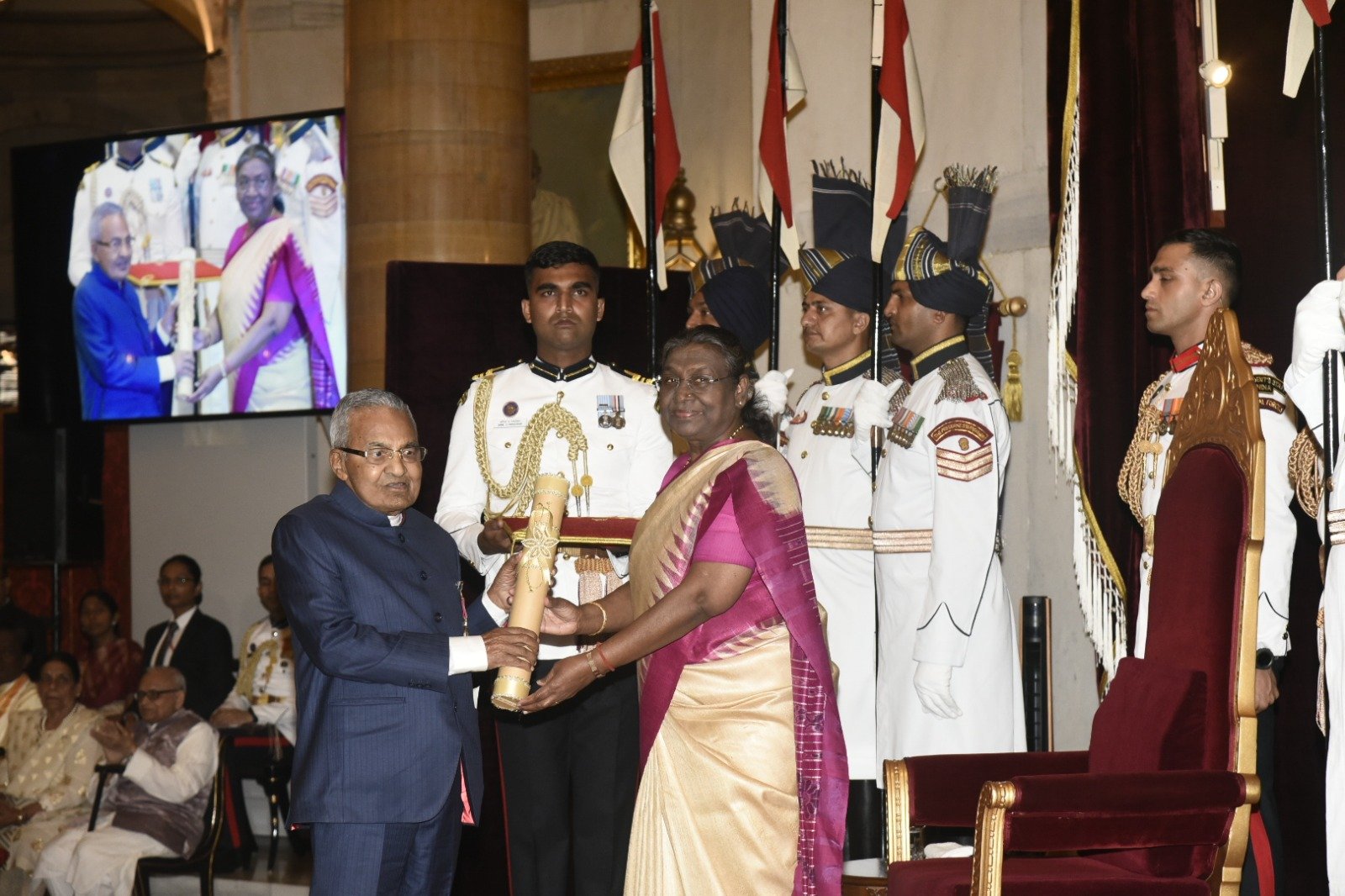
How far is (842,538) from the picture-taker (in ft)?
16.1

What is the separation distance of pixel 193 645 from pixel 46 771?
3.95ft

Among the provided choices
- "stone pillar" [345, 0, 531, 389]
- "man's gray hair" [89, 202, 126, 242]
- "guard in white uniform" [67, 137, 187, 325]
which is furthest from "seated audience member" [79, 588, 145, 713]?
"stone pillar" [345, 0, 531, 389]

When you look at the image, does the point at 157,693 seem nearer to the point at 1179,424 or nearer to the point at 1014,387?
the point at 1014,387

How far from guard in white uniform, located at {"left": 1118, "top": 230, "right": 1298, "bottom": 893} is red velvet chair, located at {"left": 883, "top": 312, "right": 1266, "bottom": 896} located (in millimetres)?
292

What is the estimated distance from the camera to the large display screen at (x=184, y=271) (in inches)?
360

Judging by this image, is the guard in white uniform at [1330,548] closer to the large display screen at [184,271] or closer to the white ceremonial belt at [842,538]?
the white ceremonial belt at [842,538]

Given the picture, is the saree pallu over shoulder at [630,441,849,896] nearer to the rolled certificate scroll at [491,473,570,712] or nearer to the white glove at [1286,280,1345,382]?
the rolled certificate scroll at [491,473,570,712]

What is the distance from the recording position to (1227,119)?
4586mm

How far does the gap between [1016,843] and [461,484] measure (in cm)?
197

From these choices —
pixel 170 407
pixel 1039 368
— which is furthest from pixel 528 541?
pixel 170 407

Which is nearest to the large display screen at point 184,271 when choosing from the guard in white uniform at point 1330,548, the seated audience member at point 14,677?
Answer: the seated audience member at point 14,677

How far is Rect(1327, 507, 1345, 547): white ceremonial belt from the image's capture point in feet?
10.3

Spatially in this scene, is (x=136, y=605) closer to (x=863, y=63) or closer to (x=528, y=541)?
(x=863, y=63)

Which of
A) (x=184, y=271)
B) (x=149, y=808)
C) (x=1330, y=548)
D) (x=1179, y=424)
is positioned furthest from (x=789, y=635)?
(x=184, y=271)
